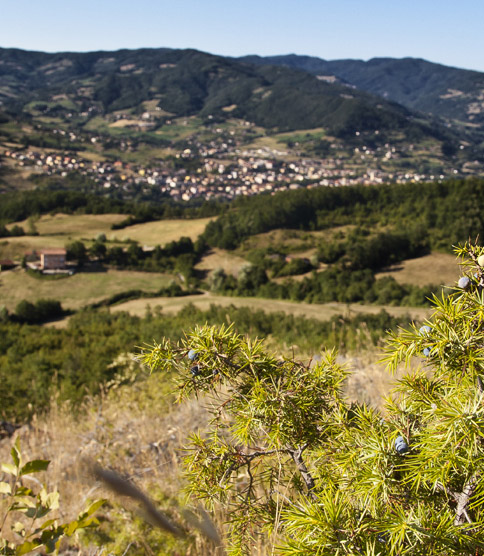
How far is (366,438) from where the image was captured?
3.80ft

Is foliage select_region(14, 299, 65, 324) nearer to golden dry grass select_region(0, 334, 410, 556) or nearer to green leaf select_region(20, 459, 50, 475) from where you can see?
golden dry grass select_region(0, 334, 410, 556)

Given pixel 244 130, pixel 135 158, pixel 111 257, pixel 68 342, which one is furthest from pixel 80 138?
pixel 68 342

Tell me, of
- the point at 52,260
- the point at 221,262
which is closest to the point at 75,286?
the point at 52,260

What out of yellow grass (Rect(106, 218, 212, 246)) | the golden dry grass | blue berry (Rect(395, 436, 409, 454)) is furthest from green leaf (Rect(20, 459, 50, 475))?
yellow grass (Rect(106, 218, 212, 246))

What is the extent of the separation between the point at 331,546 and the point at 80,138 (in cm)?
14878

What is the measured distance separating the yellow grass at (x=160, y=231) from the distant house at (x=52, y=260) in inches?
355

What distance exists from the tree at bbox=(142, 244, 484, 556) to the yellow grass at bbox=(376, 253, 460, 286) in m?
33.6

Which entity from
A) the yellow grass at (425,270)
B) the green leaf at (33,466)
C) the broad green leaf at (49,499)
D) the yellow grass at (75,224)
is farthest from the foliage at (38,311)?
the green leaf at (33,466)

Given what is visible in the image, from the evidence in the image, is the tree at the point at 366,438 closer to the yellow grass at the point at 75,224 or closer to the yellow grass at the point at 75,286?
the yellow grass at the point at 75,286

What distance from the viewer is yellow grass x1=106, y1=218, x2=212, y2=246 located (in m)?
48.6

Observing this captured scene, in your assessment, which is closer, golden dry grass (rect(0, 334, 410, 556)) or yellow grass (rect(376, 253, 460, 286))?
golden dry grass (rect(0, 334, 410, 556))

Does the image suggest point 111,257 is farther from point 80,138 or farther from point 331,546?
point 80,138

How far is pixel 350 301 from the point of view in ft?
101

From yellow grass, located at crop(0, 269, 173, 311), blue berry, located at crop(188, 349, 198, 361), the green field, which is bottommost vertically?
yellow grass, located at crop(0, 269, 173, 311)
